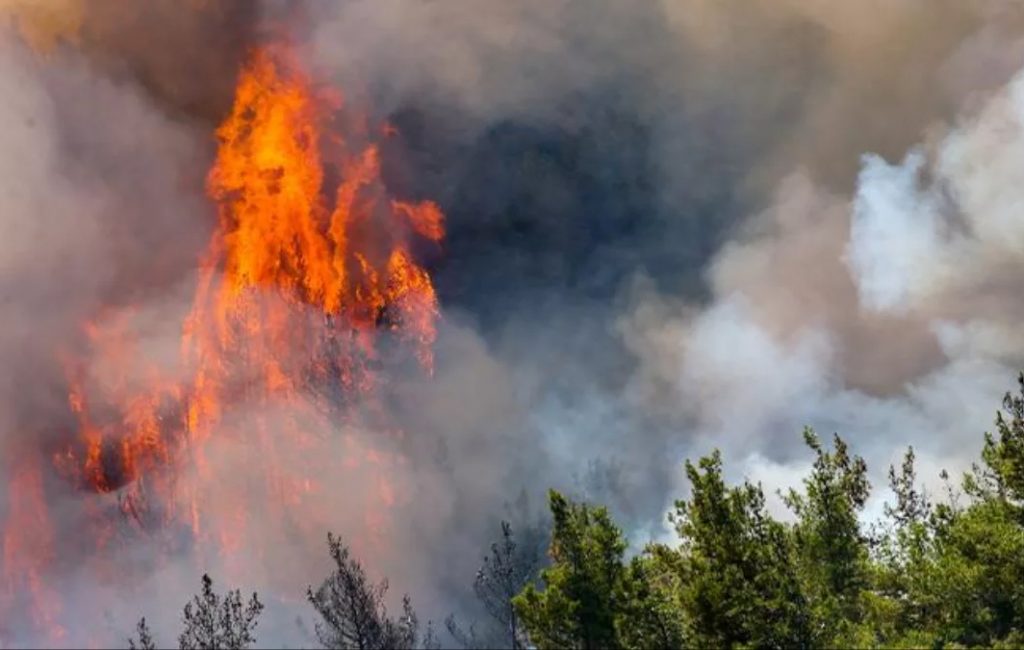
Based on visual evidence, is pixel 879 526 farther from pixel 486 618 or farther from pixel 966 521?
pixel 486 618

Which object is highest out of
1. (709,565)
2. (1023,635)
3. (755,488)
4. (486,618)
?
(486,618)

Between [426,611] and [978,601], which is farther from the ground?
[426,611]

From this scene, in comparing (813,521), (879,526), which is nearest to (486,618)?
(879,526)

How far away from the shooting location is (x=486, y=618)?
17350cm

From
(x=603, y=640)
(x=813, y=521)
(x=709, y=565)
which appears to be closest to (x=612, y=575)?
(x=603, y=640)

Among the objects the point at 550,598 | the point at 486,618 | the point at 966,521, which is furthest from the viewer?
the point at 486,618

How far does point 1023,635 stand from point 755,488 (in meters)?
14.3

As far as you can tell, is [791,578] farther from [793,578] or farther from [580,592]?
[580,592]

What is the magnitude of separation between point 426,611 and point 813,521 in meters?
146

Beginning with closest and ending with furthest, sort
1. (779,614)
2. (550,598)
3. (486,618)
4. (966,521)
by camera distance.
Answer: (779,614) → (550,598) → (966,521) → (486,618)

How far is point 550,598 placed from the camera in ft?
130

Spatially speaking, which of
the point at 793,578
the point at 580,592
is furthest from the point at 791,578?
the point at 580,592

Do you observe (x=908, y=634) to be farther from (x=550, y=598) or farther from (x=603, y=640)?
(x=550, y=598)

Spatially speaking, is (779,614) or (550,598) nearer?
(779,614)
